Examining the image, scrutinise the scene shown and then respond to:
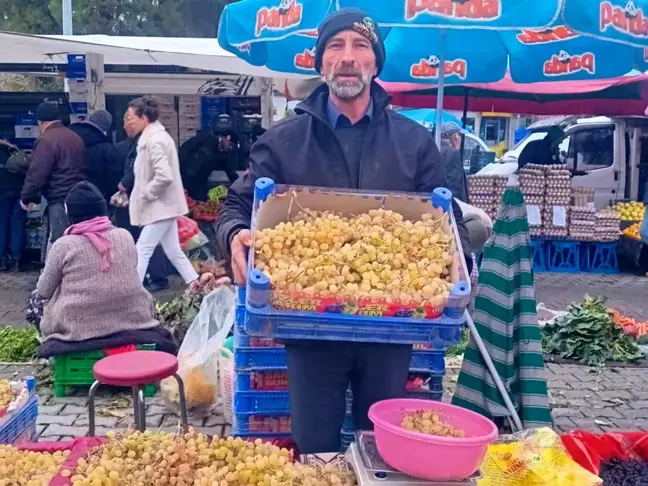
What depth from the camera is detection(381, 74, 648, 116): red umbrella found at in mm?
11125

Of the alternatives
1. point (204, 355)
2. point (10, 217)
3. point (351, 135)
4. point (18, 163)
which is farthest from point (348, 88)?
point (10, 217)

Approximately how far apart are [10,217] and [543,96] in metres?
8.80

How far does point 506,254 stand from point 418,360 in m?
0.89

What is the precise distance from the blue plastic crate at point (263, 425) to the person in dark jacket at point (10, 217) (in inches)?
271

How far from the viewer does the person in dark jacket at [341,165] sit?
9.30 ft

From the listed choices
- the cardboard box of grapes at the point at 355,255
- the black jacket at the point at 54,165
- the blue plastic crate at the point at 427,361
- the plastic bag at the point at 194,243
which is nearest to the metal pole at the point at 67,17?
the black jacket at the point at 54,165

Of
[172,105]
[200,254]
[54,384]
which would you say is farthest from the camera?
[172,105]

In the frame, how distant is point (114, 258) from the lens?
508cm

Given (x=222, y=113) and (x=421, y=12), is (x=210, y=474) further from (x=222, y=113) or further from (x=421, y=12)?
(x=222, y=113)

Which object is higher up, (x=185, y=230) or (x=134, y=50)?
(x=134, y=50)

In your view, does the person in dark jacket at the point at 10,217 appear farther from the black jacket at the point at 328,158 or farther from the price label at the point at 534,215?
the black jacket at the point at 328,158

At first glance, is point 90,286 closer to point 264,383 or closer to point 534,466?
point 264,383

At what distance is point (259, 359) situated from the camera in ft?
13.2

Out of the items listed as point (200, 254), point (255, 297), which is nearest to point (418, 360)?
point (255, 297)
